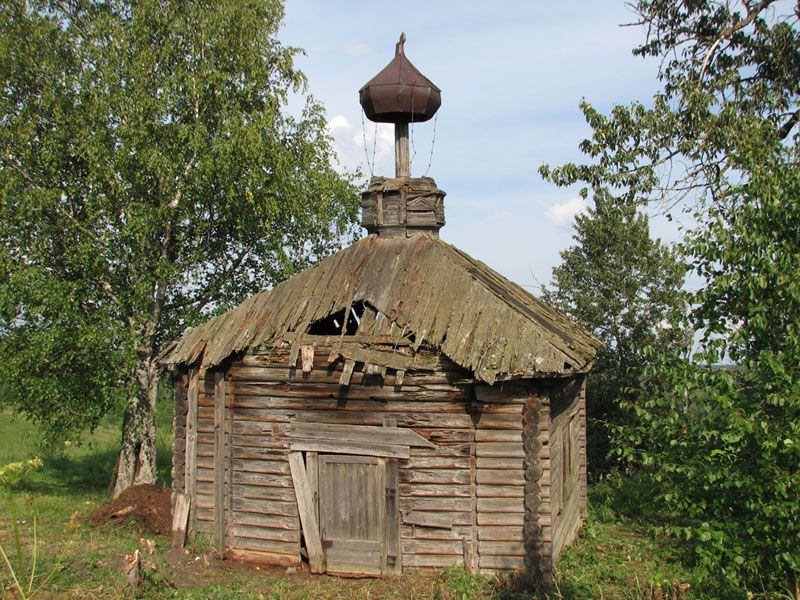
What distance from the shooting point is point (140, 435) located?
588 inches

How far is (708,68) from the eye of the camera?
549 inches

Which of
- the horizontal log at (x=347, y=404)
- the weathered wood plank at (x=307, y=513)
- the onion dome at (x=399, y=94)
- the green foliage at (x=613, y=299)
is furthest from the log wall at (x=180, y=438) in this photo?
the green foliage at (x=613, y=299)

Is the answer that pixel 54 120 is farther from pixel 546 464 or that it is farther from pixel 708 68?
pixel 708 68

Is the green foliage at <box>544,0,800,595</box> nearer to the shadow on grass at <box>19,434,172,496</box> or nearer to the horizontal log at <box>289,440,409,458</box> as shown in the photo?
the horizontal log at <box>289,440,409,458</box>

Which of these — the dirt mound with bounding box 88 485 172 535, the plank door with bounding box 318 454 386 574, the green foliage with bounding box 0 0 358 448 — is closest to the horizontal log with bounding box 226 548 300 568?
the plank door with bounding box 318 454 386 574

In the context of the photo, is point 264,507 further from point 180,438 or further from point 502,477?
point 502,477

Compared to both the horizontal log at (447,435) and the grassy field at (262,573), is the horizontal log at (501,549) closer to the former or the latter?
the grassy field at (262,573)

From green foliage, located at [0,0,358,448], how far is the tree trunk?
15 centimetres

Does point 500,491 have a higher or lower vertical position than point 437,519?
higher

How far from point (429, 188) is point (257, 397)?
4.13 meters

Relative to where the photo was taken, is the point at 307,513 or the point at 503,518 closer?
the point at 503,518

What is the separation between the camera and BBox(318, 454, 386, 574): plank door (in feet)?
31.2

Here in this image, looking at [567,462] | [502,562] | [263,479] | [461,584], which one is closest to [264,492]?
[263,479]

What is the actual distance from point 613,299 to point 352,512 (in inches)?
497
